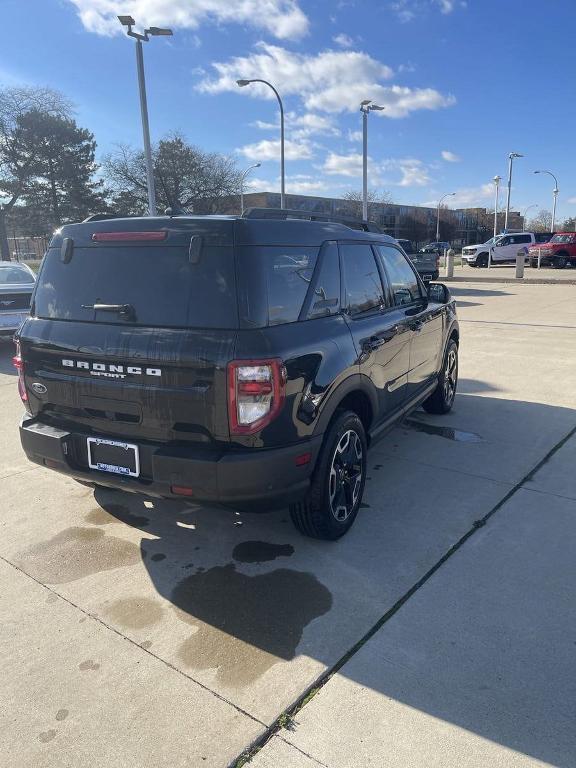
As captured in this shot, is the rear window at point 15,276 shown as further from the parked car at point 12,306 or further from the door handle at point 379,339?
the door handle at point 379,339

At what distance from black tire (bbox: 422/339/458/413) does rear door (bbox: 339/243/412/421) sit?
1.37m

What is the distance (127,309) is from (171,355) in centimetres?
43

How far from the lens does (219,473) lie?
2754 mm

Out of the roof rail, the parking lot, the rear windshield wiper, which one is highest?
the roof rail

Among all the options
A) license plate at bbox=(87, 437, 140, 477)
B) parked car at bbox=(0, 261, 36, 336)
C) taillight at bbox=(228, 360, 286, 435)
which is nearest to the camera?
taillight at bbox=(228, 360, 286, 435)

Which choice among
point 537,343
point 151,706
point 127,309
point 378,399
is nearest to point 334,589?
point 151,706

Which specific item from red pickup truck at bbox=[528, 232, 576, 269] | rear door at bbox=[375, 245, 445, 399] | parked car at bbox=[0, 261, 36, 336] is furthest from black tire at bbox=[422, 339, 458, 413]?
red pickup truck at bbox=[528, 232, 576, 269]

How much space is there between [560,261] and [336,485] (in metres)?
34.2

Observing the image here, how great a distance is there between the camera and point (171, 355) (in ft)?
9.21

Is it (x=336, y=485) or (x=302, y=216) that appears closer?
(x=336, y=485)

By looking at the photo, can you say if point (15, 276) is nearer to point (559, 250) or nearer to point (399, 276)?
point (399, 276)

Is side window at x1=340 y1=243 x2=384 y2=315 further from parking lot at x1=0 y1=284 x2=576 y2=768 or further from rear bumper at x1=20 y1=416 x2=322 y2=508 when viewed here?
parking lot at x1=0 y1=284 x2=576 y2=768

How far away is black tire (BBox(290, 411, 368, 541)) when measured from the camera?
324 centimetres

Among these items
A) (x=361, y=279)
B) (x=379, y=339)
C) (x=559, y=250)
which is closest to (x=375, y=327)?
(x=379, y=339)
